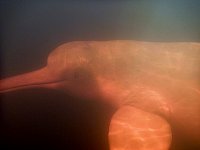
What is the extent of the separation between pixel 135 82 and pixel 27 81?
154 centimetres

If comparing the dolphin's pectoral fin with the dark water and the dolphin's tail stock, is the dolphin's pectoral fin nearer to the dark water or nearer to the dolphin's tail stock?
the dark water

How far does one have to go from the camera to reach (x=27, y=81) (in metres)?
3.53

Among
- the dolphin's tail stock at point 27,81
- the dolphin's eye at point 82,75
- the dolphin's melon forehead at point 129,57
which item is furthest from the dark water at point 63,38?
the dolphin's eye at point 82,75

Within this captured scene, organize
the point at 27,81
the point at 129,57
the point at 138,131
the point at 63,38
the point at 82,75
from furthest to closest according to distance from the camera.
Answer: the point at 63,38 < the point at 129,57 < the point at 82,75 < the point at 27,81 < the point at 138,131

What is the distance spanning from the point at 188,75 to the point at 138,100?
3.16ft

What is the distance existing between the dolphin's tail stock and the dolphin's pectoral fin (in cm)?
118

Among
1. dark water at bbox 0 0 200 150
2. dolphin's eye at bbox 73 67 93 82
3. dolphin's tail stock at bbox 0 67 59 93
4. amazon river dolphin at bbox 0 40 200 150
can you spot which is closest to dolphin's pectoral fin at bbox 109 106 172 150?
amazon river dolphin at bbox 0 40 200 150

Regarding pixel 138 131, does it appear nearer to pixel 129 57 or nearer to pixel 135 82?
pixel 135 82

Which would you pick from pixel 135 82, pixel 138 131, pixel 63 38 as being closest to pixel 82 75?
pixel 135 82

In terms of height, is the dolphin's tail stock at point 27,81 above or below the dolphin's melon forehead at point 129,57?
below

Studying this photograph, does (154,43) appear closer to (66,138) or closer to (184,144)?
(184,144)

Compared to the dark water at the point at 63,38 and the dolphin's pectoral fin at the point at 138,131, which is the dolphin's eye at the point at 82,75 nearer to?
the dark water at the point at 63,38

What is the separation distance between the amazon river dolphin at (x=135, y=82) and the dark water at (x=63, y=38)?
0.17 meters

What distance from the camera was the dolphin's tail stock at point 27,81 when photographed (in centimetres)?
341
